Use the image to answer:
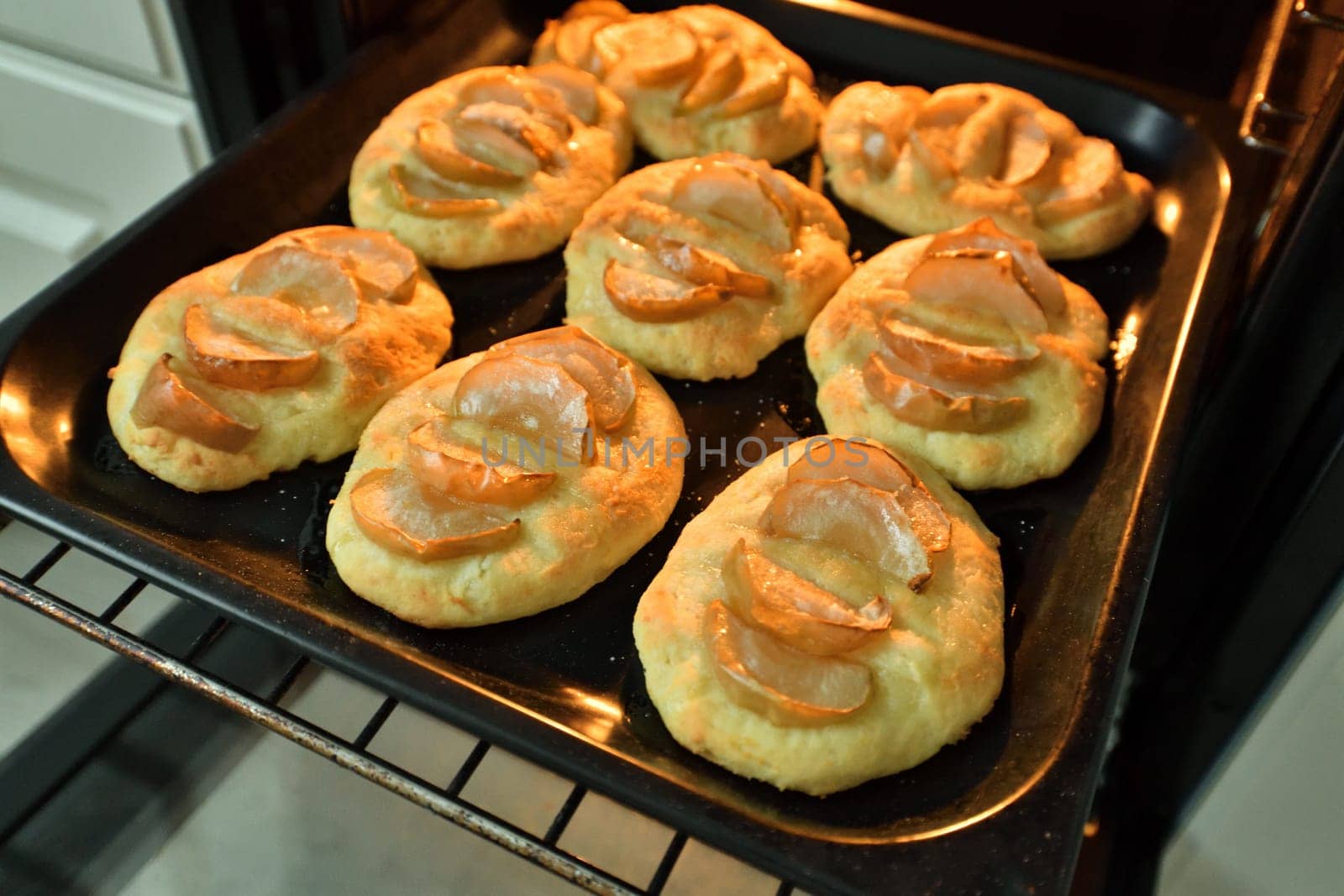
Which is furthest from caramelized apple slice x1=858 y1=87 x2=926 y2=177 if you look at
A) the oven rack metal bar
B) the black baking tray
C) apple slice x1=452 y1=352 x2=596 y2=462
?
the oven rack metal bar

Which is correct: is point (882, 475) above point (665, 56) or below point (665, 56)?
below

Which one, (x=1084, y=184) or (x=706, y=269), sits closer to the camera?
(x=706, y=269)

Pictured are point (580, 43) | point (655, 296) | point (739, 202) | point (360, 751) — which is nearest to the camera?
point (360, 751)

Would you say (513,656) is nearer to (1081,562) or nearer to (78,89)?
(1081,562)

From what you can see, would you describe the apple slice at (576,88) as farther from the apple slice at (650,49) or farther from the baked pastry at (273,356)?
the baked pastry at (273,356)

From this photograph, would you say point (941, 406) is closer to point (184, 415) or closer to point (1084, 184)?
point (1084, 184)

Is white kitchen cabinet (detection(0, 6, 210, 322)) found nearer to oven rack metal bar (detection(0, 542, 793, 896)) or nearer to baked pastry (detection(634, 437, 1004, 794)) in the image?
oven rack metal bar (detection(0, 542, 793, 896))

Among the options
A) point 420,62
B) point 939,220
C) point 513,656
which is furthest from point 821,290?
point 420,62

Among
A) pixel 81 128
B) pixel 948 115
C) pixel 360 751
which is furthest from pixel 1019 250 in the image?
pixel 81 128
